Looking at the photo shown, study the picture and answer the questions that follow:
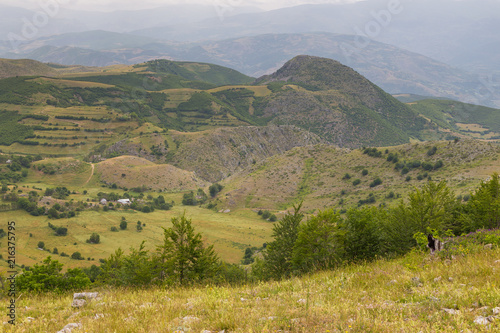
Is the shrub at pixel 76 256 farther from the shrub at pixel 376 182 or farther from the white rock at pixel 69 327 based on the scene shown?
the shrub at pixel 376 182

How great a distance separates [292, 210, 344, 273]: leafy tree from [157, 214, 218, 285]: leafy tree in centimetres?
902

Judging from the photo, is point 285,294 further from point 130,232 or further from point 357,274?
point 130,232

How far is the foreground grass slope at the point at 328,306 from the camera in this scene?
7.59 metres

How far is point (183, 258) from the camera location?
26.9 meters

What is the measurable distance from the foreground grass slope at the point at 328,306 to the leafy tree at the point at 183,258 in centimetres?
1280

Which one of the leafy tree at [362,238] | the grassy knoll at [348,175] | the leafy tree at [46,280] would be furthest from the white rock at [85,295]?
the grassy knoll at [348,175]

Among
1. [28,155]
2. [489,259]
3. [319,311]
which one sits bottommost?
[28,155]

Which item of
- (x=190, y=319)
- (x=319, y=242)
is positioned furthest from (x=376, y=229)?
(x=190, y=319)

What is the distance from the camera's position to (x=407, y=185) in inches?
4358

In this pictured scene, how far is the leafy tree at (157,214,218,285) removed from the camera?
2642 cm

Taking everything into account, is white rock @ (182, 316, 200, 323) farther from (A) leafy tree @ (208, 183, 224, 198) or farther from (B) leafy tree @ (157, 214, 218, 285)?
(A) leafy tree @ (208, 183, 224, 198)

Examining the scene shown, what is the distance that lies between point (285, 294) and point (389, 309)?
4122 millimetres

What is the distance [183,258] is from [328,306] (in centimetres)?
2052

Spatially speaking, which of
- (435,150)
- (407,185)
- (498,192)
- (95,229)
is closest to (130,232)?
(95,229)
